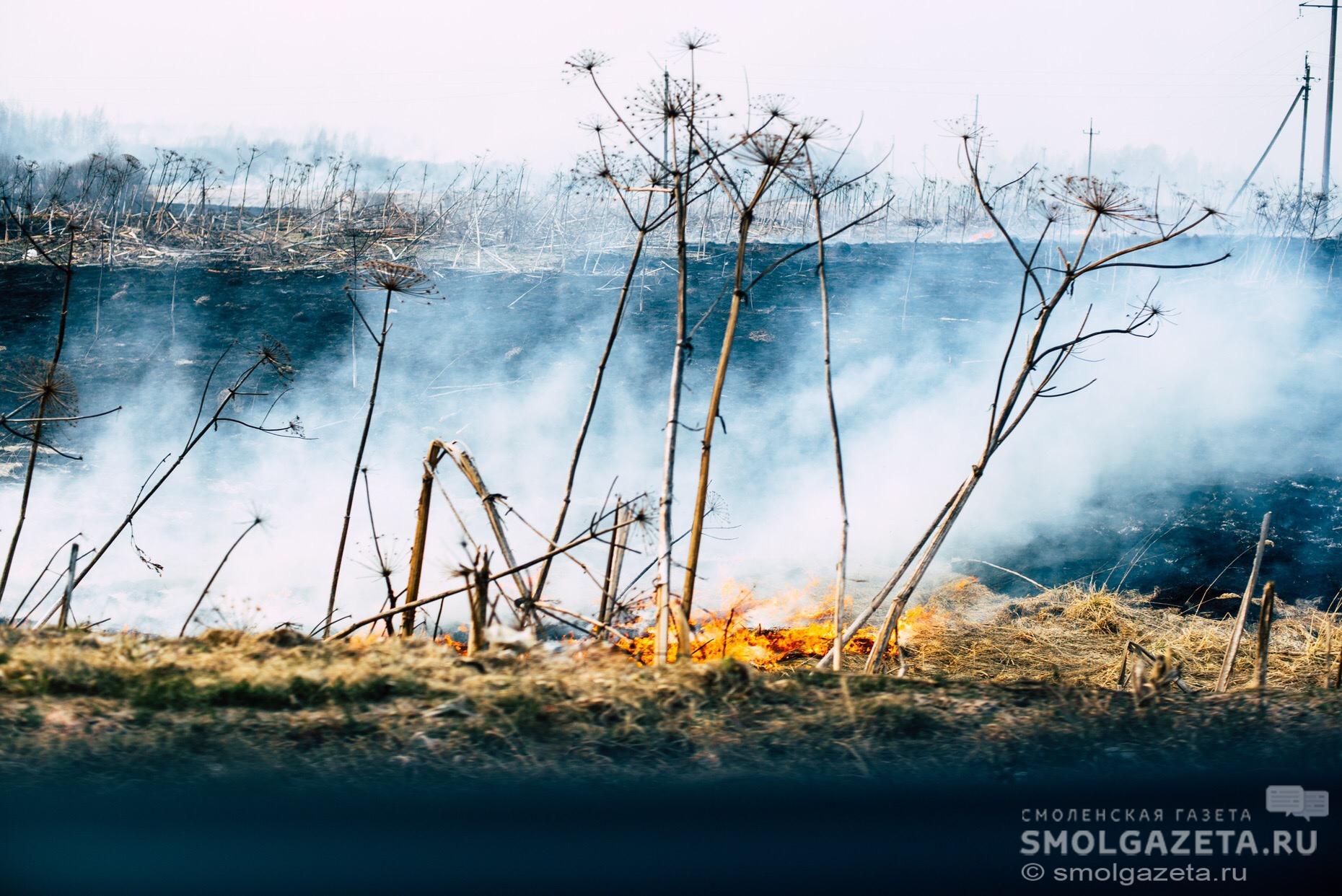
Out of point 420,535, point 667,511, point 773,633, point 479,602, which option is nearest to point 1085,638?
point 773,633

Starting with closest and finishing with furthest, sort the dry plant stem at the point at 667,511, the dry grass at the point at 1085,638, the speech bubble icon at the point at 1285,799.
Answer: the speech bubble icon at the point at 1285,799 < the dry plant stem at the point at 667,511 < the dry grass at the point at 1085,638

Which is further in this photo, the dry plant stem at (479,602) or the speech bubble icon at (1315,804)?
the dry plant stem at (479,602)

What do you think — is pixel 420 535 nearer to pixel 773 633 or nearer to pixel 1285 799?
pixel 1285 799

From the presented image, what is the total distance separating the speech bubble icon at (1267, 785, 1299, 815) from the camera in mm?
2629

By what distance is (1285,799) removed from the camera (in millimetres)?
2643

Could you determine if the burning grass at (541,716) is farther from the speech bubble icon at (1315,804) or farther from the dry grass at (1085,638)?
the dry grass at (1085,638)

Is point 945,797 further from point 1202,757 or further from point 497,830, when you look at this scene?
point 497,830

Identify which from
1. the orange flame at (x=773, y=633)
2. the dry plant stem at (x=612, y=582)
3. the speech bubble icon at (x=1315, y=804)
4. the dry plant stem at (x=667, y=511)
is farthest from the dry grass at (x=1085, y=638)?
the speech bubble icon at (x=1315, y=804)

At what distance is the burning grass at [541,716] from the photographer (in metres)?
2.87

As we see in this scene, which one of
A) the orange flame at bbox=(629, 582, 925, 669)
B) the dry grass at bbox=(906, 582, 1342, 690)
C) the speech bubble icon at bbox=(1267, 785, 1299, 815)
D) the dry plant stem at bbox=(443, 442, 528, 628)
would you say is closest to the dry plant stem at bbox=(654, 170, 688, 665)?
the dry plant stem at bbox=(443, 442, 528, 628)

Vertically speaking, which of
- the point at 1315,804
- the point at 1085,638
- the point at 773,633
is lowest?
the point at 773,633

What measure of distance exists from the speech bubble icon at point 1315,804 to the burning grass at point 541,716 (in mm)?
385

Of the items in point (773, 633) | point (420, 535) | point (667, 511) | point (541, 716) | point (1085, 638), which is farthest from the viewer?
point (1085, 638)

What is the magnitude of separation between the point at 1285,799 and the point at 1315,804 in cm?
10
